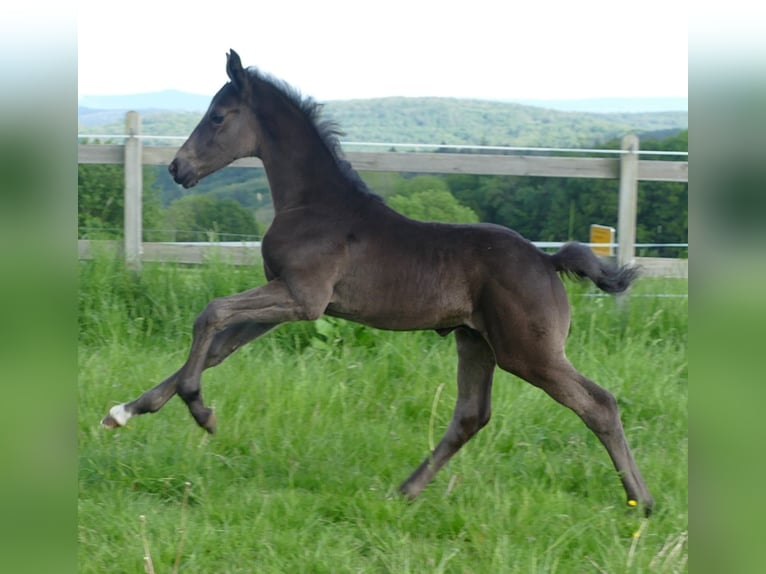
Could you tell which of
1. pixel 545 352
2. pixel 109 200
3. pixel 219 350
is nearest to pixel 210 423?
pixel 219 350

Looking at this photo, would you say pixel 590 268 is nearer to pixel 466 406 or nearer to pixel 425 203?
pixel 466 406

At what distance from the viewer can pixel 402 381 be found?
5848 mm

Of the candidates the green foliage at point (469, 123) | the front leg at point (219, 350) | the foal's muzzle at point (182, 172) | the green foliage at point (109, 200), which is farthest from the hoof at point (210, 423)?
the green foliage at point (469, 123)

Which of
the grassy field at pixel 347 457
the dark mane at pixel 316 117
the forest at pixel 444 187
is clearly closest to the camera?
the grassy field at pixel 347 457

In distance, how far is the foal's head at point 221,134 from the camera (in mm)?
4492

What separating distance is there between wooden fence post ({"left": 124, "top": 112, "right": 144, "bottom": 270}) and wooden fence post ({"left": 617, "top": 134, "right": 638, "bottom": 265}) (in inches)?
175

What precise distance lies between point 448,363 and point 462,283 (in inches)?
75.5

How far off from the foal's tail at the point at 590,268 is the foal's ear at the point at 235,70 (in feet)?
6.04

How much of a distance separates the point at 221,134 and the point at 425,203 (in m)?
3.59

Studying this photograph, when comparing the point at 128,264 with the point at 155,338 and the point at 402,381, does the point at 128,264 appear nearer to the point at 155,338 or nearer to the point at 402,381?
the point at 155,338

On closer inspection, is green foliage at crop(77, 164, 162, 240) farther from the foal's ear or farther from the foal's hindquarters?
the foal's hindquarters

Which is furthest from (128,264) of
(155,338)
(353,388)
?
(353,388)

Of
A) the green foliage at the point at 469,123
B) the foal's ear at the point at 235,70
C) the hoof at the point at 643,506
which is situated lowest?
the hoof at the point at 643,506

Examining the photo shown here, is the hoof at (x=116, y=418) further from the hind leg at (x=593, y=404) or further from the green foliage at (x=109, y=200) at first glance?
the green foliage at (x=109, y=200)
